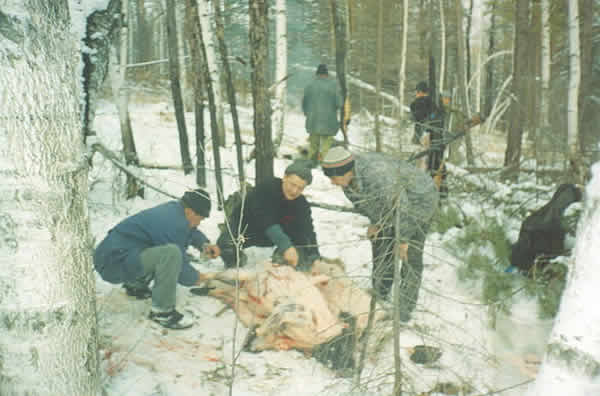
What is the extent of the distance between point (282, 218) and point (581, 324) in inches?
125

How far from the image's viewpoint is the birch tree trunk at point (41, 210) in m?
1.56

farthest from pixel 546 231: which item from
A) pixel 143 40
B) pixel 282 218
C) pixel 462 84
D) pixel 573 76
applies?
pixel 143 40

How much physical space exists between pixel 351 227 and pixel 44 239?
4478mm

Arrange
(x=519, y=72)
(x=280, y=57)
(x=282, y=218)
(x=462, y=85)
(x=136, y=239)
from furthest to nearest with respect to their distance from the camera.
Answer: (x=280, y=57)
(x=462, y=85)
(x=519, y=72)
(x=282, y=218)
(x=136, y=239)

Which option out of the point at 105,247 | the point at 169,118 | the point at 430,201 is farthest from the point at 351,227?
the point at 169,118

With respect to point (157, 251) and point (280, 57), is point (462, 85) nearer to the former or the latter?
point (280, 57)

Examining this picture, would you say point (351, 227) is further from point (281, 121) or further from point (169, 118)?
point (169, 118)

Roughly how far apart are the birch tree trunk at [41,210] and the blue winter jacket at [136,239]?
147 cm

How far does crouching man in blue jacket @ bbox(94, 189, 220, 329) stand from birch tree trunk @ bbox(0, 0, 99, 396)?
1.38m

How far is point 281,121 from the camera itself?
9.37 metres

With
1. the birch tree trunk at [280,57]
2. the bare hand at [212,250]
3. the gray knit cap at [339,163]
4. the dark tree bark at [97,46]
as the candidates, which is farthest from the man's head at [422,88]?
the dark tree bark at [97,46]

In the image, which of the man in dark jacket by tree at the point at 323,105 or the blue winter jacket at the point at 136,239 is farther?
the man in dark jacket by tree at the point at 323,105

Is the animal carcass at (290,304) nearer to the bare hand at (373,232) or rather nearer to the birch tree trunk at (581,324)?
the bare hand at (373,232)

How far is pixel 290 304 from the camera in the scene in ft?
10.6
